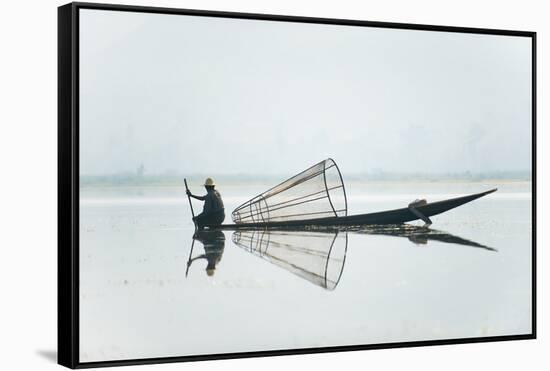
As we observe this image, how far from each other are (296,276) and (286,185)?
65 cm

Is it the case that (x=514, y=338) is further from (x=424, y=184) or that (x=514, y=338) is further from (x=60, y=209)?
(x=60, y=209)

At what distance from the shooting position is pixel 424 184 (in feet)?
26.0

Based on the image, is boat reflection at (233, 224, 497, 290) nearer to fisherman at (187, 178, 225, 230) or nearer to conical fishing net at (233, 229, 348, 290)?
conical fishing net at (233, 229, 348, 290)

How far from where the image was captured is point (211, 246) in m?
7.33

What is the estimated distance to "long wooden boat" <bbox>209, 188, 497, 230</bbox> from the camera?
7533mm

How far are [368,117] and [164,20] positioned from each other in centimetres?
166

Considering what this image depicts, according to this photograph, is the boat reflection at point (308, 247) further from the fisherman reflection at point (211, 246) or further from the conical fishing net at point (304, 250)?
the fisherman reflection at point (211, 246)

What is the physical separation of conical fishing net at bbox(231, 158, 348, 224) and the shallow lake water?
85 millimetres

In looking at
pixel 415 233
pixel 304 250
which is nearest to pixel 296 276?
pixel 304 250

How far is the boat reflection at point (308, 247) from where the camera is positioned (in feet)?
24.4

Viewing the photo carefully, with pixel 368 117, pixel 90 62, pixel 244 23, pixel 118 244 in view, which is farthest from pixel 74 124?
pixel 368 117

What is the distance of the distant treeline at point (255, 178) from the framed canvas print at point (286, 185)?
0.5 inches

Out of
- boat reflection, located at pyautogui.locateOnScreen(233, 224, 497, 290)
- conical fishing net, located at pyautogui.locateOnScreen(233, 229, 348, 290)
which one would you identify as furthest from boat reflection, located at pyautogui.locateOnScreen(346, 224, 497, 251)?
conical fishing net, located at pyautogui.locateOnScreen(233, 229, 348, 290)

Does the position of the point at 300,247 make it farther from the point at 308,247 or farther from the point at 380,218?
the point at 380,218
